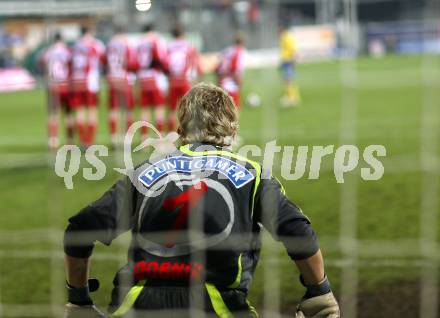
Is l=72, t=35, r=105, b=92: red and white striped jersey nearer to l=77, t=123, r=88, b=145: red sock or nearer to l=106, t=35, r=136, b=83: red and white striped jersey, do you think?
l=106, t=35, r=136, b=83: red and white striped jersey

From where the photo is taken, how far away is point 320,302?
2074mm

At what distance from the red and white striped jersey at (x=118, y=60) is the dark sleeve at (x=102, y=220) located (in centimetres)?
737

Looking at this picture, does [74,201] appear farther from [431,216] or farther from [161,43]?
[161,43]

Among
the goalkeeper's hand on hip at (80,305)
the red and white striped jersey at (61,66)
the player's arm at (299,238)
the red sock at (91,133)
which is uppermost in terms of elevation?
the red and white striped jersey at (61,66)

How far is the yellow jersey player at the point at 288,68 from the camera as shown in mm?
14555

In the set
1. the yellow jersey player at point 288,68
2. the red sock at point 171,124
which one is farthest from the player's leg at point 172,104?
the yellow jersey player at point 288,68

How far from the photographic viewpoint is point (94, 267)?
493 cm

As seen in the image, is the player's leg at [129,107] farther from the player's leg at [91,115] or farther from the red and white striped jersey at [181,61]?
the red and white striped jersey at [181,61]

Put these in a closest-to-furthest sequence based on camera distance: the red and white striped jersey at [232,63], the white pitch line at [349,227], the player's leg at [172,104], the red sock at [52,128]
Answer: the white pitch line at [349,227], the red sock at [52,128], the player's leg at [172,104], the red and white striped jersey at [232,63]

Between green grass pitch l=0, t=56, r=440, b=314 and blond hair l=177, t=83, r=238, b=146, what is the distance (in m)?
2.19

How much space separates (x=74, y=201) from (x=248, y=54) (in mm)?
9934

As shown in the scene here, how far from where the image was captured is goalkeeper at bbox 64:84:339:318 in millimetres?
2070

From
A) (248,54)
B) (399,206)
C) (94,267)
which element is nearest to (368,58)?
(248,54)

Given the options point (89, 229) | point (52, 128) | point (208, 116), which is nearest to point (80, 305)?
point (89, 229)
